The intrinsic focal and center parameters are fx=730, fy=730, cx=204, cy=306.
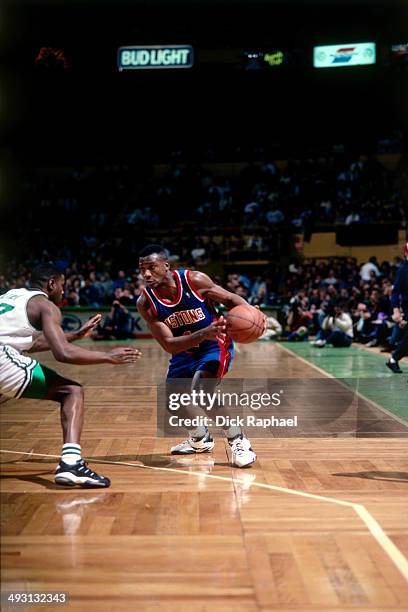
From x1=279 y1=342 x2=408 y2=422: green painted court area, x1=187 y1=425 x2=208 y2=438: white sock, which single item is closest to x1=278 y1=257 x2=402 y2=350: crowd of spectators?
x1=279 y1=342 x2=408 y2=422: green painted court area

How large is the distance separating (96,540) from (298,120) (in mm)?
25760

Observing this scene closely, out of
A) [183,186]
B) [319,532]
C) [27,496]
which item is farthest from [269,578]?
[183,186]

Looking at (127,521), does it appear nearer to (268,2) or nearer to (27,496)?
(27,496)

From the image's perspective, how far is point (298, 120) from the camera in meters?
27.7

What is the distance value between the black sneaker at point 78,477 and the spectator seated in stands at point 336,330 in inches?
487

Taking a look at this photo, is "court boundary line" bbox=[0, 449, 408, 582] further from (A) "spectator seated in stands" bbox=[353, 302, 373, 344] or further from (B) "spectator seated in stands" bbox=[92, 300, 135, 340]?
(B) "spectator seated in stands" bbox=[92, 300, 135, 340]

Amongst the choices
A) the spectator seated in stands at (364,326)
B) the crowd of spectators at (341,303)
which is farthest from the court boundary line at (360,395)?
the spectator seated in stands at (364,326)

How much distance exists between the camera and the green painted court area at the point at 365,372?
336 inches

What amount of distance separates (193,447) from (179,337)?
1.09 meters

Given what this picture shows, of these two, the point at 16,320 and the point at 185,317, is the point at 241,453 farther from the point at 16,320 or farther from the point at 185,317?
the point at 16,320

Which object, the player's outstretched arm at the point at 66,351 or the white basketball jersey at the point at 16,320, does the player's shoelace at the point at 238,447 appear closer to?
the player's outstretched arm at the point at 66,351

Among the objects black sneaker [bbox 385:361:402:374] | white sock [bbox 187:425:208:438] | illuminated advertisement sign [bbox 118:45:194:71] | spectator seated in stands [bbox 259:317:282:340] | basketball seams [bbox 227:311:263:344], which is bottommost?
spectator seated in stands [bbox 259:317:282:340]

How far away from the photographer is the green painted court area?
8531 millimetres

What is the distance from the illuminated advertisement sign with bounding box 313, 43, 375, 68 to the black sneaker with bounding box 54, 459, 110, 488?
22.8 meters
